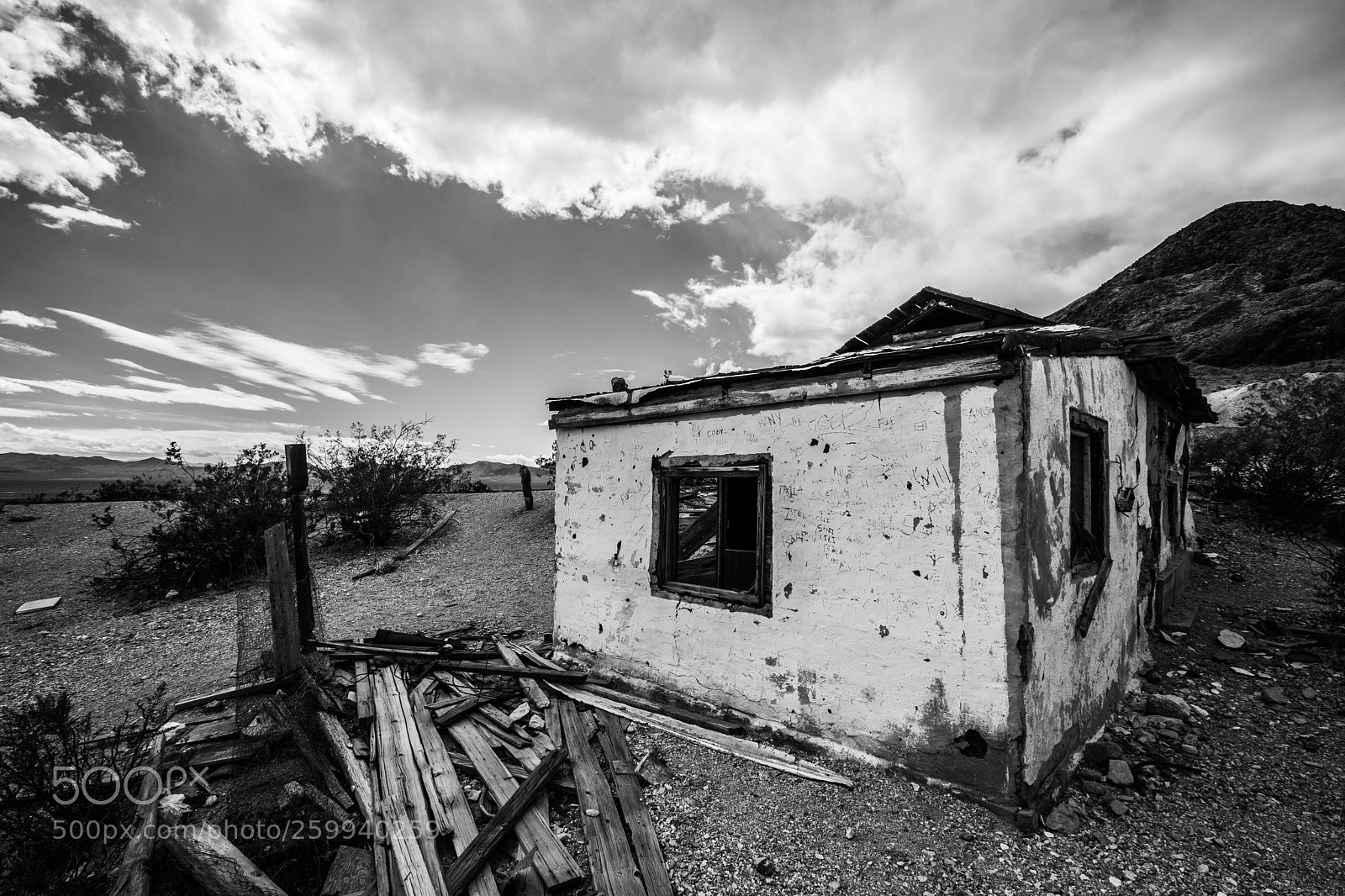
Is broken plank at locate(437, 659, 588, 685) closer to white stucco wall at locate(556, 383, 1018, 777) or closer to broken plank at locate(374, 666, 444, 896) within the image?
white stucco wall at locate(556, 383, 1018, 777)

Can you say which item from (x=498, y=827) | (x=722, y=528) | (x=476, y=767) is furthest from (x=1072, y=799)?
(x=476, y=767)

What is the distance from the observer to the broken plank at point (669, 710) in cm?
477

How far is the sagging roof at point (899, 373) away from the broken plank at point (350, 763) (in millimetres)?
3472

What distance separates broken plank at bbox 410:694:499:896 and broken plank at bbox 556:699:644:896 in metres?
0.62

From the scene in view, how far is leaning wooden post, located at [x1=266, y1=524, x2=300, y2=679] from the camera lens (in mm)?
5172

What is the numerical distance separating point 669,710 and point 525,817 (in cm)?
170

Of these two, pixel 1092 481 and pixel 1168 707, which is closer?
pixel 1092 481

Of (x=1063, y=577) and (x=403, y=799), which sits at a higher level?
(x=1063, y=577)

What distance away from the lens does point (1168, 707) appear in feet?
17.1

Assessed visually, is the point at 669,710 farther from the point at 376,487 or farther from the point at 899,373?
the point at 376,487

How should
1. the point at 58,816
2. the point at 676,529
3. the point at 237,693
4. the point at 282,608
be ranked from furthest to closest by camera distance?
the point at 676,529 < the point at 282,608 < the point at 237,693 < the point at 58,816

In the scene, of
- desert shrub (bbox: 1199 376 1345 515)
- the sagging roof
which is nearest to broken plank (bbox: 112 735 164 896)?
the sagging roof

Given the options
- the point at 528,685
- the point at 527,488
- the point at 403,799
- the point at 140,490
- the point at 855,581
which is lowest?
the point at 403,799

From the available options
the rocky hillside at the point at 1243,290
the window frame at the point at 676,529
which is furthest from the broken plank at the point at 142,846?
the rocky hillside at the point at 1243,290
